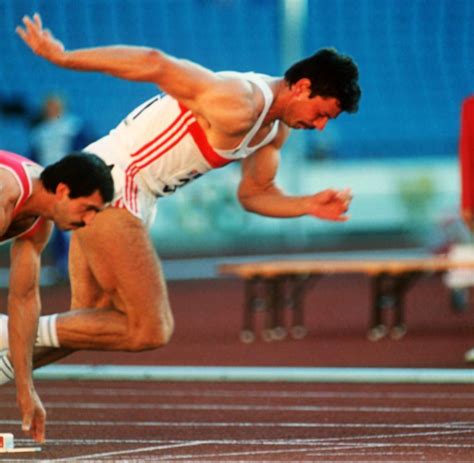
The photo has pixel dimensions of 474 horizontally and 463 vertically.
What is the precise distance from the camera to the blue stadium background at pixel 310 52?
28766 mm

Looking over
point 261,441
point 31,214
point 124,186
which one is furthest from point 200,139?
point 261,441

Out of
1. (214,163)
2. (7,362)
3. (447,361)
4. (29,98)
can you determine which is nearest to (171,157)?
(214,163)

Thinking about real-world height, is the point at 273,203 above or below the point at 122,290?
above

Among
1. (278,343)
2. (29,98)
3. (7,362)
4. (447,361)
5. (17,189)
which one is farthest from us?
(29,98)

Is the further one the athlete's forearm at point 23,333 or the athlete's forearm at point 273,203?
the athlete's forearm at point 273,203

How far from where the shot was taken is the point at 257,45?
104 ft

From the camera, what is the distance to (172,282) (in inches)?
939

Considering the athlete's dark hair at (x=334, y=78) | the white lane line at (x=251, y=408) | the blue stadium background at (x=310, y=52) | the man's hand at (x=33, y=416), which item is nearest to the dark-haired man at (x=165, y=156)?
the athlete's dark hair at (x=334, y=78)

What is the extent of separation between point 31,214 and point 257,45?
23920 millimetres

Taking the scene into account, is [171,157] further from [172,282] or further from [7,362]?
[172,282]

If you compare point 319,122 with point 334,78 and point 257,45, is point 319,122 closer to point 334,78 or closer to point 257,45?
point 334,78

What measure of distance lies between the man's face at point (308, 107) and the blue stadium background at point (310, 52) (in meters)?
18.2

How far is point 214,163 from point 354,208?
947 inches

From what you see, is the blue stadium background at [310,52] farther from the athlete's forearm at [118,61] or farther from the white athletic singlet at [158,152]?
the athlete's forearm at [118,61]
